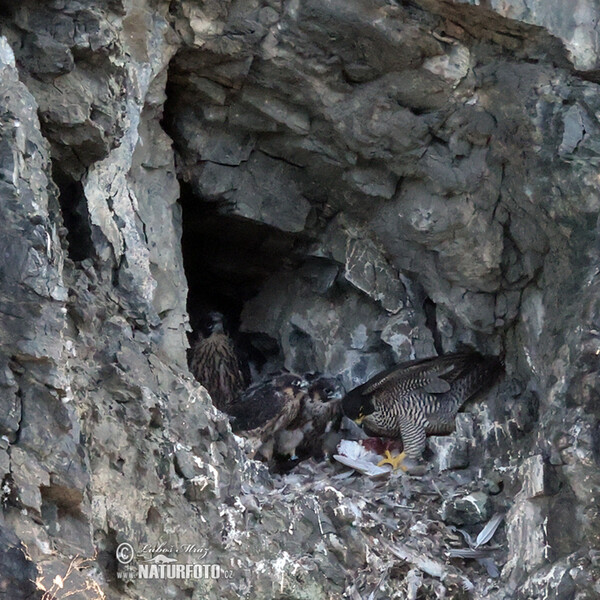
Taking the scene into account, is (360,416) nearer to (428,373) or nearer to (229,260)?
(428,373)

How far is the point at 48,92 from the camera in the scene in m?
4.07

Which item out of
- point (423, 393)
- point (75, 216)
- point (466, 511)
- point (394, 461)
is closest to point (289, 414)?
point (394, 461)

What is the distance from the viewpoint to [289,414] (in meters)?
5.23

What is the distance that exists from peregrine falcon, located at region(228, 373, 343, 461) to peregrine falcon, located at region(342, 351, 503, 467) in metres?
0.22

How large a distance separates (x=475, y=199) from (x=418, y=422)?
117cm

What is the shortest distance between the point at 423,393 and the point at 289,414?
0.69m

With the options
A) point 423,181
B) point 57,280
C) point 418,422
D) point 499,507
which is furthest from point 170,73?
point 499,507

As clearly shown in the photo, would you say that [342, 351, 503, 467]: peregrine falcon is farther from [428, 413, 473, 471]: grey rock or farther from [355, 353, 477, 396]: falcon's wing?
[428, 413, 473, 471]: grey rock

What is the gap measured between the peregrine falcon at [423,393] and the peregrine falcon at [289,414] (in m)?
0.22

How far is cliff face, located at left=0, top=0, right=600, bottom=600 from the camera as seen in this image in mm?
3541

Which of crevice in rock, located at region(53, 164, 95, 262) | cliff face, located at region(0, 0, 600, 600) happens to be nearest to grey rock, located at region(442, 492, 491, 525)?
cliff face, located at region(0, 0, 600, 600)

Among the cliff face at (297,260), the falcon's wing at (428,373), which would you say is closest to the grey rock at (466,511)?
the cliff face at (297,260)

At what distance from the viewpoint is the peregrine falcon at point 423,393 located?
525 cm

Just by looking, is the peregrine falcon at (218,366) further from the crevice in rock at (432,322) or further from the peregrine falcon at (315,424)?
the crevice in rock at (432,322)
